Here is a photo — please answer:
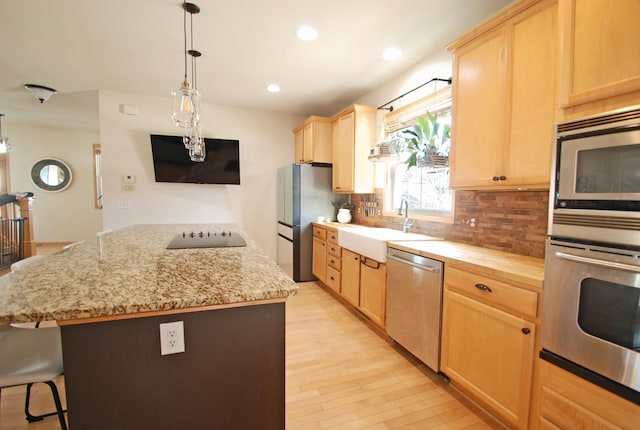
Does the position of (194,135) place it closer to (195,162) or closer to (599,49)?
(195,162)

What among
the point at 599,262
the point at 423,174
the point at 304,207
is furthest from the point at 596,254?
the point at 304,207

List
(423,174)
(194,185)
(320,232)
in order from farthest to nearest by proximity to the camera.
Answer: (194,185) < (320,232) < (423,174)

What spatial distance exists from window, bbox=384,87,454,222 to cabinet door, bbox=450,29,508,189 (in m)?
0.33

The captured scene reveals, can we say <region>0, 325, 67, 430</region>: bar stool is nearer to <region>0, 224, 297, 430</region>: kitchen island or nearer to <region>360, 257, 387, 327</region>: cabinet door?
<region>0, 224, 297, 430</region>: kitchen island

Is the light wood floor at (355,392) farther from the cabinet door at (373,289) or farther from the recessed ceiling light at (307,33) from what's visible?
the recessed ceiling light at (307,33)

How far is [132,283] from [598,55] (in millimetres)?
2125

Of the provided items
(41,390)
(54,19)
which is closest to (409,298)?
(41,390)

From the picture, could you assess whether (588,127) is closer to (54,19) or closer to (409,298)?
(409,298)

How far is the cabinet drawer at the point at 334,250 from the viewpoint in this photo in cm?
334

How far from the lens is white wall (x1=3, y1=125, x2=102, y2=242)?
6.12m

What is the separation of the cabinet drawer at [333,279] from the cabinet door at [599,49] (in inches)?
104

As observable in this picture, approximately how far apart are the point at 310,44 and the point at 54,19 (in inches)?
83.3

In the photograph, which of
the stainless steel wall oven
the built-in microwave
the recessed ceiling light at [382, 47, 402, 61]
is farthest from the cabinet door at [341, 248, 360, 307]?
the recessed ceiling light at [382, 47, 402, 61]

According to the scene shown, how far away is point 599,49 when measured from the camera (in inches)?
46.3
